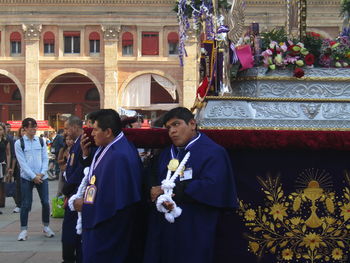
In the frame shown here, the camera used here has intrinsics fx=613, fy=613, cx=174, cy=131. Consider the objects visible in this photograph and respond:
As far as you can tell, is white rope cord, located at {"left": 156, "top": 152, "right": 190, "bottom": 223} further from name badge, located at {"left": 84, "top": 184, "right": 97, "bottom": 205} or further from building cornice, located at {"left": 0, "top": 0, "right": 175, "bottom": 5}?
building cornice, located at {"left": 0, "top": 0, "right": 175, "bottom": 5}

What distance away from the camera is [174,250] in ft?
16.2

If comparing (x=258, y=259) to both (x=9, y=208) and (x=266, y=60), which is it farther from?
(x=9, y=208)

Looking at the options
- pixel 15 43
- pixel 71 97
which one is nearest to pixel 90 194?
pixel 15 43

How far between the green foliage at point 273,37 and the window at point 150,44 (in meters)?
35.8

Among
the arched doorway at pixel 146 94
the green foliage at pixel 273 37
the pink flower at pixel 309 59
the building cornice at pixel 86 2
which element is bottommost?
the pink flower at pixel 309 59

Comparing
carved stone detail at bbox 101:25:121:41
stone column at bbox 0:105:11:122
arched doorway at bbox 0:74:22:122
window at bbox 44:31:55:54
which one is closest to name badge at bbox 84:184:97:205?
carved stone detail at bbox 101:25:121:41

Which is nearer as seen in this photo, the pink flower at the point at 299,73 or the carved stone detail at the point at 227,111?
the carved stone detail at the point at 227,111

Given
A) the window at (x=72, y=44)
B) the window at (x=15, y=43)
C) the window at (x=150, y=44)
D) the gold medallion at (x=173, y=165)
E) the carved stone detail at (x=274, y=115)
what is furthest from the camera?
the window at (x=72, y=44)

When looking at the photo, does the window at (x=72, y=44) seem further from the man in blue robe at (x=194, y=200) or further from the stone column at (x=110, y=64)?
the man in blue robe at (x=194, y=200)

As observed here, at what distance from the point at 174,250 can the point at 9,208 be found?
1023 centimetres

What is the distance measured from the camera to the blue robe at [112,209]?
488 centimetres

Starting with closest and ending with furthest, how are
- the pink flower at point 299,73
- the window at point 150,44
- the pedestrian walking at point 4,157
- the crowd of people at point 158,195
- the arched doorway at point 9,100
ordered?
the crowd of people at point 158,195, the pink flower at point 299,73, the pedestrian walking at point 4,157, the window at point 150,44, the arched doorway at point 9,100

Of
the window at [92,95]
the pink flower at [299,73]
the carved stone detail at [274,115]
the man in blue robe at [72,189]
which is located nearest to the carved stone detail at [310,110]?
the carved stone detail at [274,115]

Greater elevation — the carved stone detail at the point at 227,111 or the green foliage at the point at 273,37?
the green foliage at the point at 273,37
